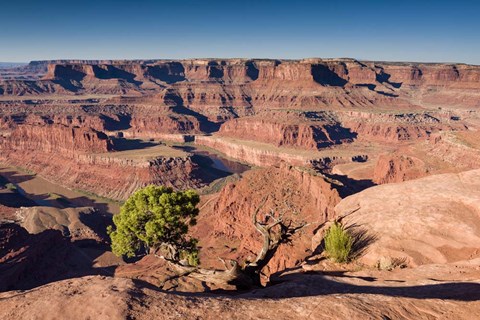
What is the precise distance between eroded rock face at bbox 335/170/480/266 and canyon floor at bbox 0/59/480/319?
0.32ft

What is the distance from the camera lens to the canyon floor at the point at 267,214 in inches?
465

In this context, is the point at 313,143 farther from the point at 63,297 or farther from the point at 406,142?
the point at 63,297

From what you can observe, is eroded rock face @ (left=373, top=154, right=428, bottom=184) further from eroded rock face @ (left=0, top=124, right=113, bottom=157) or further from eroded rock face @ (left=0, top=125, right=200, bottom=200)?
eroded rock face @ (left=0, top=124, right=113, bottom=157)

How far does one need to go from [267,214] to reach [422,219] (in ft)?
35.2

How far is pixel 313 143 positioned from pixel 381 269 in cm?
12587

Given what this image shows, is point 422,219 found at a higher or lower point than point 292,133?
higher

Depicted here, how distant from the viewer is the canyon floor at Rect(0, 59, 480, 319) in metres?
11.8

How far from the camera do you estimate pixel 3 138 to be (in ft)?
485

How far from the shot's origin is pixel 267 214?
16469 mm

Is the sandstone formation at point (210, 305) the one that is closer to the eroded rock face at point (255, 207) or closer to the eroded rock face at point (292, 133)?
the eroded rock face at point (255, 207)

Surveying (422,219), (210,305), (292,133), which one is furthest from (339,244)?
(292,133)

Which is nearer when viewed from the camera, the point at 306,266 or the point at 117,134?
the point at 306,266

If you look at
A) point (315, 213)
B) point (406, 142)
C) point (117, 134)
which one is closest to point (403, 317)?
point (315, 213)

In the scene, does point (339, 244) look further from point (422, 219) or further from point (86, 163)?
point (86, 163)
